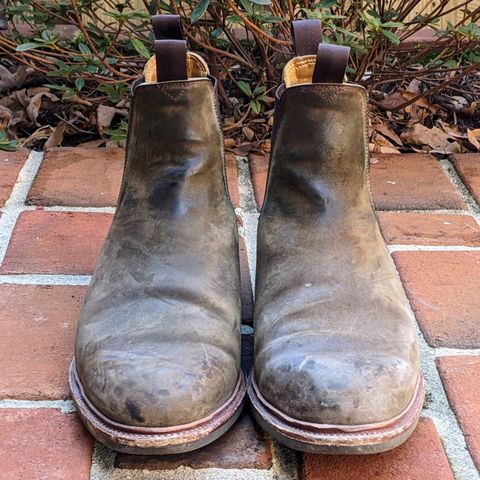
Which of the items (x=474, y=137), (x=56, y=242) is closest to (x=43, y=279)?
(x=56, y=242)

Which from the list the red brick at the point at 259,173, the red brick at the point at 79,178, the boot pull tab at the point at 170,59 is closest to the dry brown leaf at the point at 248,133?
the red brick at the point at 259,173

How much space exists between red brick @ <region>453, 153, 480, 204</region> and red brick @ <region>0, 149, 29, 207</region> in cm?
95

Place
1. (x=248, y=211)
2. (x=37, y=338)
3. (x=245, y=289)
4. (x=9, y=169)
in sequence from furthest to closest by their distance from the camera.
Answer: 1. (x=9, y=169)
2. (x=248, y=211)
3. (x=245, y=289)
4. (x=37, y=338)

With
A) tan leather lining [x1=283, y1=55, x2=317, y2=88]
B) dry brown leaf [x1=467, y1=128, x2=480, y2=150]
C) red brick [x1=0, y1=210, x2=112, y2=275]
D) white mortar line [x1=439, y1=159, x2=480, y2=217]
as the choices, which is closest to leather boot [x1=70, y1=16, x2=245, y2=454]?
tan leather lining [x1=283, y1=55, x2=317, y2=88]

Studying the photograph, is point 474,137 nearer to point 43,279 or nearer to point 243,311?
point 243,311

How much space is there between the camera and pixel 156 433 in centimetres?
80

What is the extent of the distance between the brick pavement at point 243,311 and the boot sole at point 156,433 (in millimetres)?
42

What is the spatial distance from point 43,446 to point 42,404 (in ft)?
0.25

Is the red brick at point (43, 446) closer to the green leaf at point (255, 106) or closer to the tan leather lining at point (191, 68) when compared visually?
the tan leather lining at point (191, 68)

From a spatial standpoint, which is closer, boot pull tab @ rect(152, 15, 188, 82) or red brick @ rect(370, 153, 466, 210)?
boot pull tab @ rect(152, 15, 188, 82)

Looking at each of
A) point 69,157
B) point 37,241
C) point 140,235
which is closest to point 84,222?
point 37,241

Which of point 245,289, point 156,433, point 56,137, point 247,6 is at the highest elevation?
point 247,6

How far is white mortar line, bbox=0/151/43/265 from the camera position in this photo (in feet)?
4.43

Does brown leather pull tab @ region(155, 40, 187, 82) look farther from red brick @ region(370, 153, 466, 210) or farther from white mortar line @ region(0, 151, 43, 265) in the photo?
red brick @ region(370, 153, 466, 210)
